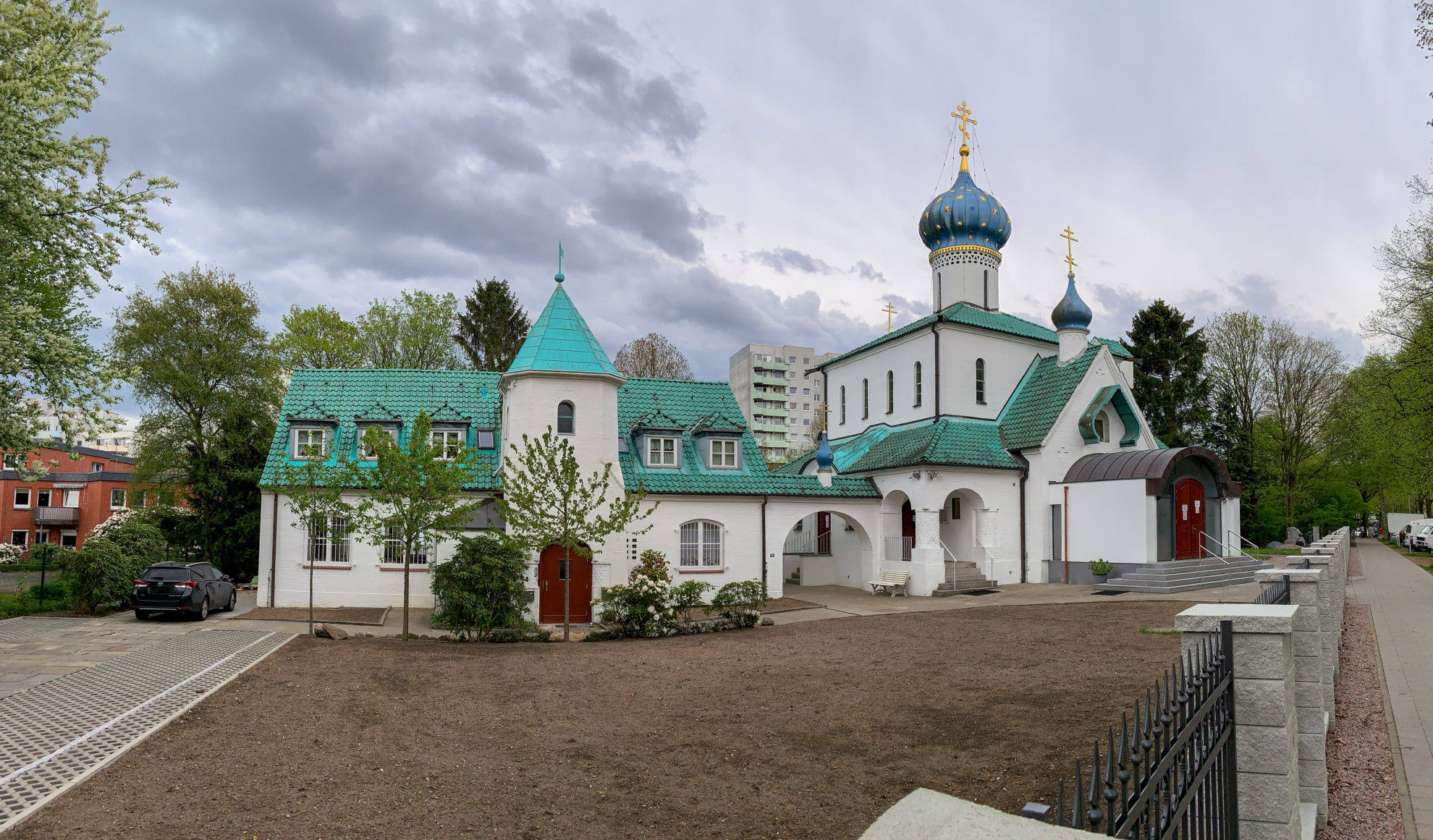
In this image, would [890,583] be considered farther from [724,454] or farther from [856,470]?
[724,454]

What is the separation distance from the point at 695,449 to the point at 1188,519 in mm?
15623

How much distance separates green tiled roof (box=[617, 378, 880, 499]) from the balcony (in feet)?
134

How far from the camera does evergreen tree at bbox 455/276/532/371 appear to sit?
43844 millimetres

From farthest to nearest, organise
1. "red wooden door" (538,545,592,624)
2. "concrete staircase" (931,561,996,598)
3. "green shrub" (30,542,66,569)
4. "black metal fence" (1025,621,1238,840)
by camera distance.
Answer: "concrete staircase" (931,561,996,598) → "green shrub" (30,542,66,569) → "red wooden door" (538,545,592,624) → "black metal fence" (1025,621,1238,840)

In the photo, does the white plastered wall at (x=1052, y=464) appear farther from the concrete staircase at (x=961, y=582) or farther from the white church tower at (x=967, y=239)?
the white church tower at (x=967, y=239)

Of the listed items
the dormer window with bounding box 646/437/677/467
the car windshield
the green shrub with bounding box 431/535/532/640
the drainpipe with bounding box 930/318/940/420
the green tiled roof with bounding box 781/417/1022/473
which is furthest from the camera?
the drainpipe with bounding box 930/318/940/420

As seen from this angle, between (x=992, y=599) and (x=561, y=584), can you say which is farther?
(x=992, y=599)

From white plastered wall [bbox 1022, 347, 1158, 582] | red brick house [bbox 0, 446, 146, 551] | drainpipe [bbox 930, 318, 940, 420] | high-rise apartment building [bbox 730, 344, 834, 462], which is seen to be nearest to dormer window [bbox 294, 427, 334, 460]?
drainpipe [bbox 930, 318, 940, 420]

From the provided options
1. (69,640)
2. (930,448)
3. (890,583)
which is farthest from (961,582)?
(69,640)

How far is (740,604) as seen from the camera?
20078 millimetres

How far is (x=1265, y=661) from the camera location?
400 centimetres

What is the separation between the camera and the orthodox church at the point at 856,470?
22953 mm

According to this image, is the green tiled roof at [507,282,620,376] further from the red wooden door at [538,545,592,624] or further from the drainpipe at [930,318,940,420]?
the drainpipe at [930,318,940,420]

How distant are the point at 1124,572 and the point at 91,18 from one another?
27741 millimetres
